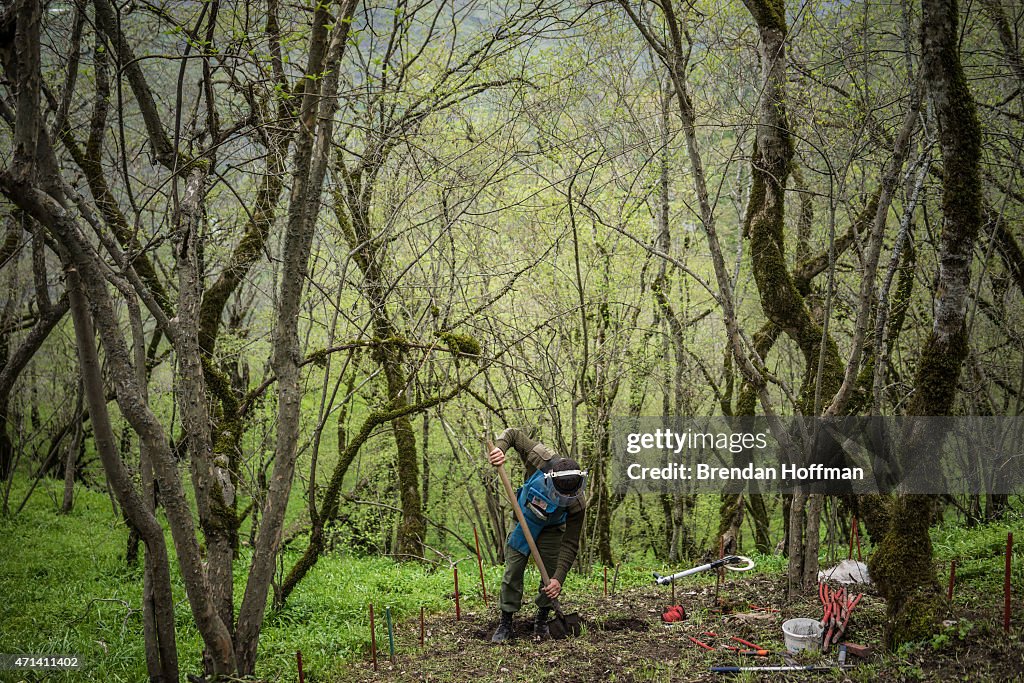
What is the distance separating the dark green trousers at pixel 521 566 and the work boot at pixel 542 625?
0.06 meters

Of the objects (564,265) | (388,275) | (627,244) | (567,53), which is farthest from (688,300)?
(388,275)

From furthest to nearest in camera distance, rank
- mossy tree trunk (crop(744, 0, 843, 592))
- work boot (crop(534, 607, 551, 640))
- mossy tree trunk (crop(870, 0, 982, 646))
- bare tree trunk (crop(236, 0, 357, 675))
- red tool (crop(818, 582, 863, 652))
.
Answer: mossy tree trunk (crop(744, 0, 843, 592)), work boot (crop(534, 607, 551, 640)), red tool (crop(818, 582, 863, 652)), bare tree trunk (crop(236, 0, 357, 675)), mossy tree trunk (crop(870, 0, 982, 646))

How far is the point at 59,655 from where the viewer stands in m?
5.14

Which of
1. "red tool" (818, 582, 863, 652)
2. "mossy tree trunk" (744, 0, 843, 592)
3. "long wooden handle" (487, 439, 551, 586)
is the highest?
"mossy tree trunk" (744, 0, 843, 592)

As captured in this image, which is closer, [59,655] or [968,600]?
[968,600]

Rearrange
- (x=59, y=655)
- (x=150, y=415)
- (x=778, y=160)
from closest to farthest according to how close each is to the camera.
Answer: (x=150, y=415) → (x=59, y=655) → (x=778, y=160)

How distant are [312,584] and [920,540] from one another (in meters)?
6.90

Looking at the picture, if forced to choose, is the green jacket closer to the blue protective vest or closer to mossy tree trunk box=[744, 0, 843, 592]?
the blue protective vest

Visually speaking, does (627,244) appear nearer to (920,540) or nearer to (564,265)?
(564,265)

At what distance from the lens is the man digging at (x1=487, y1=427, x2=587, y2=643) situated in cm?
505

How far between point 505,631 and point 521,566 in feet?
1.72

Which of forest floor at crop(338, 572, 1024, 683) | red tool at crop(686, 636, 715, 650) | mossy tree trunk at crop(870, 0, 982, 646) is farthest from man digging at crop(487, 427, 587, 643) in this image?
mossy tree trunk at crop(870, 0, 982, 646)

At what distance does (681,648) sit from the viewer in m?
4.57

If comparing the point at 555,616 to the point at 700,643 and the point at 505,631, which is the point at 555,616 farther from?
the point at 700,643
